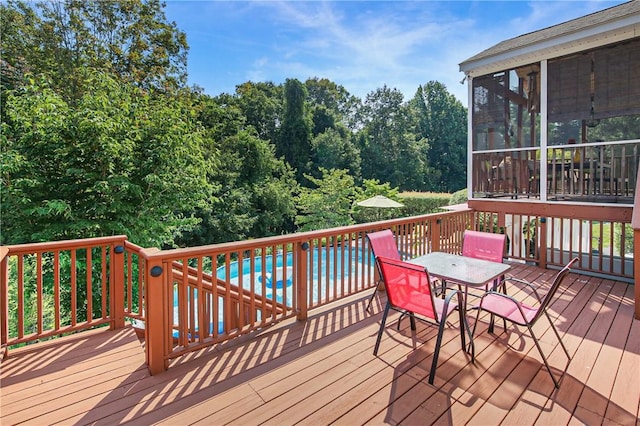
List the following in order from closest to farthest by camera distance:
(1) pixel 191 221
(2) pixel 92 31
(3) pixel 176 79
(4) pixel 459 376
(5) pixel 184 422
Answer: (5) pixel 184 422 → (4) pixel 459 376 → (1) pixel 191 221 → (2) pixel 92 31 → (3) pixel 176 79

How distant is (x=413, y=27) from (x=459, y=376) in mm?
7289

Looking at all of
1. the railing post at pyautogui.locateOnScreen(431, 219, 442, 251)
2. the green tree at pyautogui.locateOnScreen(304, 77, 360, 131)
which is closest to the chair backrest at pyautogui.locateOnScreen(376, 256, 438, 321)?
the railing post at pyautogui.locateOnScreen(431, 219, 442, 251)

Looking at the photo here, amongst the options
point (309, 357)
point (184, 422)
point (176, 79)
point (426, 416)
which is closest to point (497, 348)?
point (426, 416)

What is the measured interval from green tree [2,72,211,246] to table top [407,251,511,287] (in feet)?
18.2

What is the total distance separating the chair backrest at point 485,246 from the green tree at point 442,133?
27566mm

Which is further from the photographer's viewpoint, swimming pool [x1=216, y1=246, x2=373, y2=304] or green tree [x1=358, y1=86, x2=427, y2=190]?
green tree [x1=358, y1=86, x2=427, y2=190]

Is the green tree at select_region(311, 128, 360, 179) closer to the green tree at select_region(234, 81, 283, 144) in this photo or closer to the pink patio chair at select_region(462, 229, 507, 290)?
the green tree at select_region(234, 81, 283, 144)

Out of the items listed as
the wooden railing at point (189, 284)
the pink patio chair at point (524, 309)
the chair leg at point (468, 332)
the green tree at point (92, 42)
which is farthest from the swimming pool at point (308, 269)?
the green tree at point (92, 42)

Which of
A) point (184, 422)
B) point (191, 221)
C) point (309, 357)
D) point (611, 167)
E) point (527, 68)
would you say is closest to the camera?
point (184, 422)

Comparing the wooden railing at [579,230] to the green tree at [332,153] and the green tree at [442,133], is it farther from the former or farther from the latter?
the green tree at [442,133]

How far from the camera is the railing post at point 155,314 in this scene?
2.39 m

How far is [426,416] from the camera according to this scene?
199 centimetres

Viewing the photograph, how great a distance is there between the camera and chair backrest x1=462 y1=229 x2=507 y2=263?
3.69 metres

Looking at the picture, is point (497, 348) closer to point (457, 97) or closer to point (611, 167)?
A: point (611, 167)
